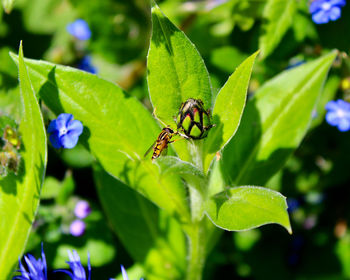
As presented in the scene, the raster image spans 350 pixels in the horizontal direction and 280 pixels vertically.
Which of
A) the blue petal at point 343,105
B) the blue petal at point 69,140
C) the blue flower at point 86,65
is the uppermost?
the blue petal at point 69,140

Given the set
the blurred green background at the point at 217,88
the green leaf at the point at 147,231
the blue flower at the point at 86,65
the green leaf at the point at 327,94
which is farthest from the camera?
the blue flower at the point at 86,65

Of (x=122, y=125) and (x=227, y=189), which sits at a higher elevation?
(x=122, y=125)

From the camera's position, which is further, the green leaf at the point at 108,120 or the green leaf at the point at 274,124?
the green leaf at the point at 274,124

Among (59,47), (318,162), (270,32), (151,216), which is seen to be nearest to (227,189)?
(151,216)

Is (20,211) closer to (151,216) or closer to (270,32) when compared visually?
(151,216)

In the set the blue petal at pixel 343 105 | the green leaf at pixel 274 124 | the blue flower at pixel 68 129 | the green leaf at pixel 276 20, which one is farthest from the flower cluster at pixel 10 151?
the blue petal at pixel 343 105

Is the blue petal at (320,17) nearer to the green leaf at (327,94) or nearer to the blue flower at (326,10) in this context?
the blue flower at (326,10)
